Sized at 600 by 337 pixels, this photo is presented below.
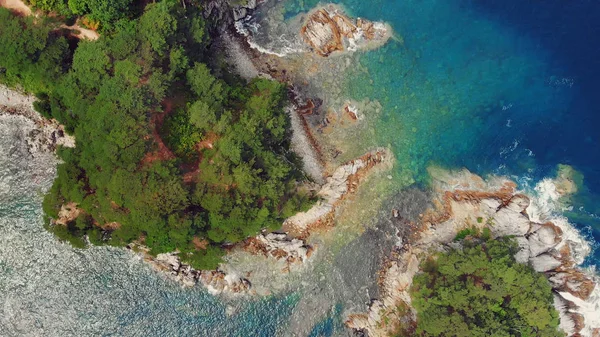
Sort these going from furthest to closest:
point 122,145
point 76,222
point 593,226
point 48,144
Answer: point 593,226, point 48,144, point 76,222, point 122,145

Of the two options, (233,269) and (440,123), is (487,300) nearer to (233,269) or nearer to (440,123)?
(440,123)

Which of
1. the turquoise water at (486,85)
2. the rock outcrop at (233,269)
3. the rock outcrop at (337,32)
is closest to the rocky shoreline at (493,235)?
the turquoise water at (486,85)

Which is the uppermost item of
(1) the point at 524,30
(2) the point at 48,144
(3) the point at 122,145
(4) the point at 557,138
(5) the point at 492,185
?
(1) the point at 524,30

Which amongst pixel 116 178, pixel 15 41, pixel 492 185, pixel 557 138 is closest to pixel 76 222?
pixel 116 178

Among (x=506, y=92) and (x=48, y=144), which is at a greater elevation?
(x=506, y=92)

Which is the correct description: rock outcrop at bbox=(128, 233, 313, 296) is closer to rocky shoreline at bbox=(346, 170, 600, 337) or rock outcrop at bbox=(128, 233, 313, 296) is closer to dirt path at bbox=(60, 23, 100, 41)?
rocky shoreline at bbox=(346, 170, 600, 337)

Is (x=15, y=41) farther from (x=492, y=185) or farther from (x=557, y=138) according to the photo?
(x=557, y=138)

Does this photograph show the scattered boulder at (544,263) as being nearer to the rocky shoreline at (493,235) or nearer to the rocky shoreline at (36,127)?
the rocky shoreline at (493,235)
